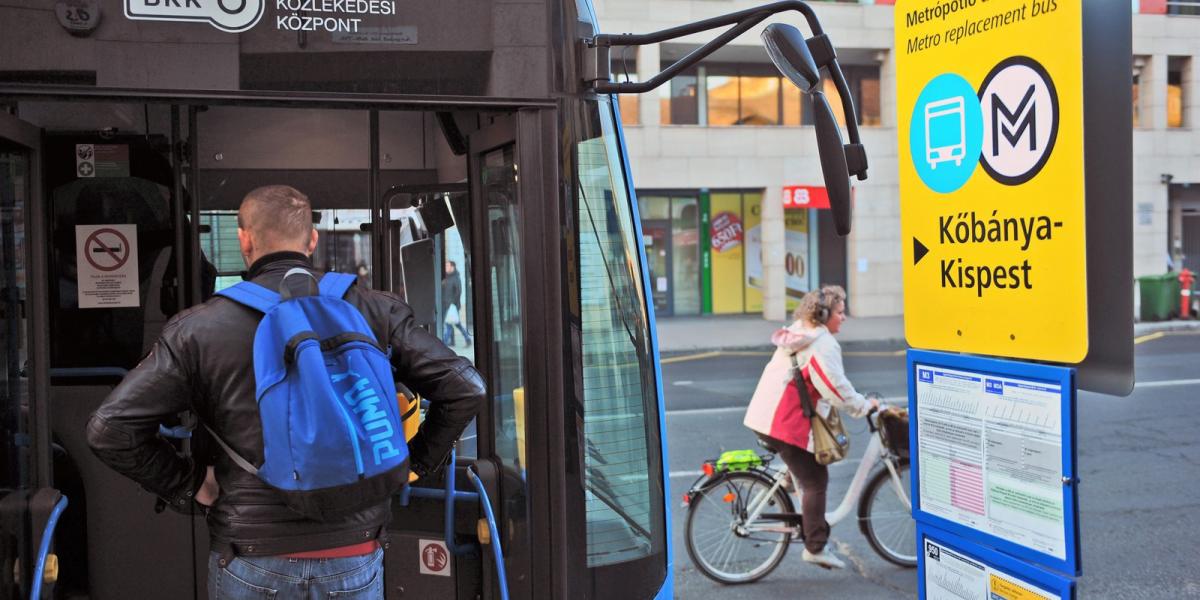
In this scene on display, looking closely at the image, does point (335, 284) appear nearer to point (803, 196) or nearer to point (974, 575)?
point (974, 575)

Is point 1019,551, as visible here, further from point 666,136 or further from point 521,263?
point 666,136

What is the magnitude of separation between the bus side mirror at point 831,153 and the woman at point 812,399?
325 cm

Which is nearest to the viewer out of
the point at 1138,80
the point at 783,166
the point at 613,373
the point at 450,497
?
the point at 613,373

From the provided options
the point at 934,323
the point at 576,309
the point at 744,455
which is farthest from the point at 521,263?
the point at 744,455

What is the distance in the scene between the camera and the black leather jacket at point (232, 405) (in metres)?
2.33

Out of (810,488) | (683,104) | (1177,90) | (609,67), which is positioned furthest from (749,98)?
(609,67)

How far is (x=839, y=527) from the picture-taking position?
7.03 meters

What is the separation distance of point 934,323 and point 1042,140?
2.13 feet

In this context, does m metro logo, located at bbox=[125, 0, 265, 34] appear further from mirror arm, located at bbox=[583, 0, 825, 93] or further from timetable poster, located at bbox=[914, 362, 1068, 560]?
timetable poster, located at bbox=[914, 362, 1068, 560]

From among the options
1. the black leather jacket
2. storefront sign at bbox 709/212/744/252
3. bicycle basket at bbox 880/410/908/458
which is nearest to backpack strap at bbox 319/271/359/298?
the black leather jacket

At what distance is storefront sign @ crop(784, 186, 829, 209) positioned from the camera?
24.2 metres

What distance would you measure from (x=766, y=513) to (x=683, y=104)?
64.7ft

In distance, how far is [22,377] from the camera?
3.00m

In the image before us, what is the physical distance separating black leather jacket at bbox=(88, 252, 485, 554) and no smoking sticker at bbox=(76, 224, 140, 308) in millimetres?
1741
